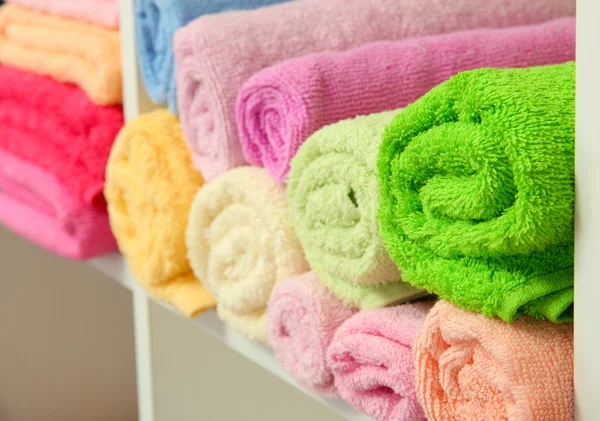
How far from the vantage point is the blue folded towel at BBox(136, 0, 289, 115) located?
0.66 metres

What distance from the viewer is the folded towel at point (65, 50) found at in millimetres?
743

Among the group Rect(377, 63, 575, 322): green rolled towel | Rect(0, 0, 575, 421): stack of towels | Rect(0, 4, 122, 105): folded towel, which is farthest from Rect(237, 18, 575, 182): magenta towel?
Rect(0, 4, 122, 105): folded towel

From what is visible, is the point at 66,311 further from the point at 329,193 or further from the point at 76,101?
the point at 329,193

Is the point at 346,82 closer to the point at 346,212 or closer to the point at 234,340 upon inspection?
the point at 346,212

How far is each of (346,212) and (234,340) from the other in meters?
0.19

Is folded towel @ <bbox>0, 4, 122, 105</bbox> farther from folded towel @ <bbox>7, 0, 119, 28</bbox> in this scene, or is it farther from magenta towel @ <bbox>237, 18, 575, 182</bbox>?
magenta towel @ <bbox>237, 18, 575, 182</bbox>

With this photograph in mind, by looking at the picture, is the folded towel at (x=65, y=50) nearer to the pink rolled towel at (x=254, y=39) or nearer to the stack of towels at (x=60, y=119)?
the stack of towels at (x=60, y=119)

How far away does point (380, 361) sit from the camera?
475mm

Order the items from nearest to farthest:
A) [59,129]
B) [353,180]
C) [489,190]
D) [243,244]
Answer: [489,190], [353,180], [243,244], [59,129]

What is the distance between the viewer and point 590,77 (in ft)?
1.12

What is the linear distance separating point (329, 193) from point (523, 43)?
0.19 metres

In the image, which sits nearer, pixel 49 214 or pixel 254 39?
pixel 254 39

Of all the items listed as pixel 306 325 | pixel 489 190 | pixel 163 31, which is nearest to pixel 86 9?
pixel 163 31

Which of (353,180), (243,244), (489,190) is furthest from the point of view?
(243,244)
